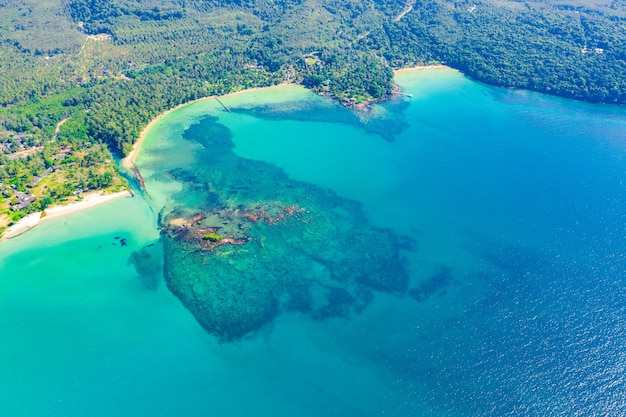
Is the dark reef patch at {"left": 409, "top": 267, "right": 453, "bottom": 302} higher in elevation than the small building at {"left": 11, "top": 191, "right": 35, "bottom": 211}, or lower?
lower

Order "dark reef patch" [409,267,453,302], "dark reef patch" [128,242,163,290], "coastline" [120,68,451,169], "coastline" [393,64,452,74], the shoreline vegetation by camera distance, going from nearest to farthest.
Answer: "dark reef patch" [409,267,453,302] < "dark reef patch" [128,242,163,290] < the shoreline vegetation < "coastline" [120,68,451,169] < "coastline" [393,64,452,74]

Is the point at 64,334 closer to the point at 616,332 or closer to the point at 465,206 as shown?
the point at 465,206

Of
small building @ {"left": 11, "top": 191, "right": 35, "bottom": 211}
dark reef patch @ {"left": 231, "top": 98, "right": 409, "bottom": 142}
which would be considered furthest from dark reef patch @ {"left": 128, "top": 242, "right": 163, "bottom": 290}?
dark reef patch @ {"left": 231, "top": 98, "right": 409, "bottom": 142}

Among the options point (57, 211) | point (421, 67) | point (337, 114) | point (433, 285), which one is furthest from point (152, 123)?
point (421, 67)

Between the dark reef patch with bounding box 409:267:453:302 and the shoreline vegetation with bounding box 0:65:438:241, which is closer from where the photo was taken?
the dark reef patch with bounding box 409:267:453:302

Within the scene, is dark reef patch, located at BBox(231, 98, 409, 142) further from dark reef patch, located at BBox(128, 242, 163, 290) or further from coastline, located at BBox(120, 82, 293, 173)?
dark reef patch, located at BBox(128, 242, 163, 290)

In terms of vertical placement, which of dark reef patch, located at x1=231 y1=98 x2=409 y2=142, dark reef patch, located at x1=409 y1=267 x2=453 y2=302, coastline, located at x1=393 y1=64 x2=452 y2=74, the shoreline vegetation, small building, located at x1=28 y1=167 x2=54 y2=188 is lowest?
dark reef patch, located at x1=409 y1=267 x2=453 y2=302

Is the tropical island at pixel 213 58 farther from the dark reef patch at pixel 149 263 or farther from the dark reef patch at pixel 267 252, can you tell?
the dark reef patch at pixel 267 252
